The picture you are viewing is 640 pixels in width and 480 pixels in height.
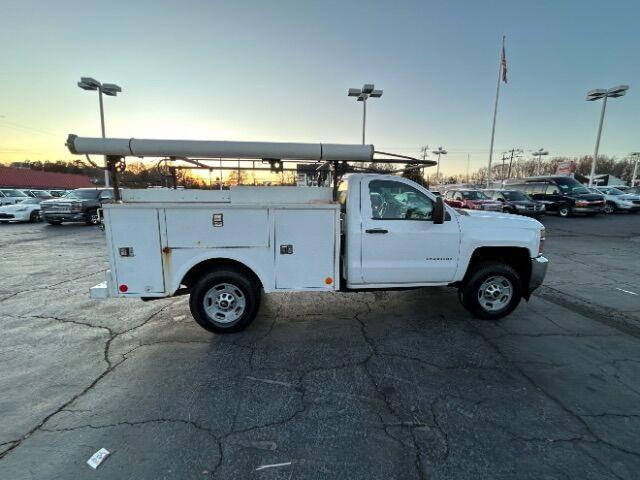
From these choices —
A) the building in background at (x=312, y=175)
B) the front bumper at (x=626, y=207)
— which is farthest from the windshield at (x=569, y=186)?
the building in background at (x=312, y=175)

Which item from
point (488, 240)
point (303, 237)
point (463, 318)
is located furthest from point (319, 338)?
point (488, 240)

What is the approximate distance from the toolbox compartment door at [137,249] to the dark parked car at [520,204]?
19.1 meters

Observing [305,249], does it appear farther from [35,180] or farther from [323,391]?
[35,180]

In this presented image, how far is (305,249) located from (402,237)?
1350 mm

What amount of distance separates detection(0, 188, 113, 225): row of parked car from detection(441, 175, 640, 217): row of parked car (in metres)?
18.7

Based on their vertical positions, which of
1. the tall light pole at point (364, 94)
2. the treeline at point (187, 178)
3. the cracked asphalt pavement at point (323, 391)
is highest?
the tall light pole at point (364, 94)

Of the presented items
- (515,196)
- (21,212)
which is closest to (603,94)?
(515,196)

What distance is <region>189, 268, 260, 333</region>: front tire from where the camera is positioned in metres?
4.00

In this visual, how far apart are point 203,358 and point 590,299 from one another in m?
6.58

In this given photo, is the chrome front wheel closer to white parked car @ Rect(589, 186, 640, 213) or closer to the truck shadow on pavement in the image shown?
the truck shadow on pavement

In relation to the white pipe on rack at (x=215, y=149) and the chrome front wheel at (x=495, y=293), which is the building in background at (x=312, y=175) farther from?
the chrome front wheel at (x=495, y=293)

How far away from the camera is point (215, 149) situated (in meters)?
3.71

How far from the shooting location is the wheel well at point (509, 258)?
15.2ft

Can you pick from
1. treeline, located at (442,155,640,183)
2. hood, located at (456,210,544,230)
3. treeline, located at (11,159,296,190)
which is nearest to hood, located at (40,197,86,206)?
treeline, located at (11,159,296,190)
